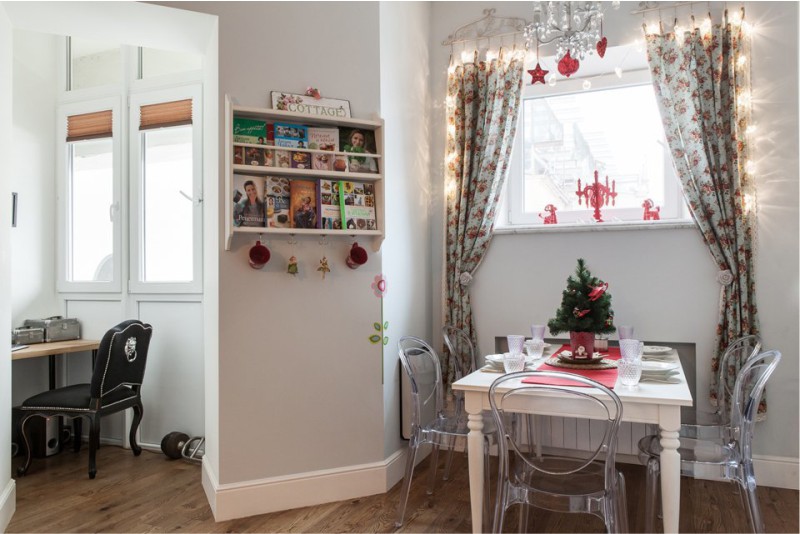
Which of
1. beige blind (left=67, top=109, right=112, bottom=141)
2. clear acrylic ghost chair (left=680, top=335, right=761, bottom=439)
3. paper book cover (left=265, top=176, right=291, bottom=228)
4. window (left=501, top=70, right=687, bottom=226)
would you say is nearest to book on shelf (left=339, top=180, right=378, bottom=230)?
paper book cover (left=265, top=176, right=291, bottom=228)

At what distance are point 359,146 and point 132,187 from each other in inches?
67.2

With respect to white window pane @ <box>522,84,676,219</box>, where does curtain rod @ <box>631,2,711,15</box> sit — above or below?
above

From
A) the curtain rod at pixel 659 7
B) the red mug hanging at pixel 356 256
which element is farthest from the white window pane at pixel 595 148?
the red mug hanging at pixel 356 256

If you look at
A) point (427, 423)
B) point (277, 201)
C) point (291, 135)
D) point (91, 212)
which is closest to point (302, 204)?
point (277, 201)

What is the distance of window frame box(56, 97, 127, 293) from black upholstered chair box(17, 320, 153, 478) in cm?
52

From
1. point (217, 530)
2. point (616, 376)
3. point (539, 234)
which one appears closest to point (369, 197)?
point (539, 234)

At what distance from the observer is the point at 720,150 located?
2.99 metres

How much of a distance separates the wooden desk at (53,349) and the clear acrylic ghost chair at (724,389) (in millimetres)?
3219

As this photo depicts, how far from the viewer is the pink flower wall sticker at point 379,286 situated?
115 inches

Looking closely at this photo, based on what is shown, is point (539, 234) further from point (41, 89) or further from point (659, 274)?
point (41, 89)

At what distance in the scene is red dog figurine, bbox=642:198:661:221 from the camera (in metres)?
3.33

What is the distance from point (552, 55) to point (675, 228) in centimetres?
120

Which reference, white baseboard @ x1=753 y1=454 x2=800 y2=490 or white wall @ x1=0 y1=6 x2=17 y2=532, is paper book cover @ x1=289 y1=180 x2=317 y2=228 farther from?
white baseboard @ x1=753 y1=454 x2=800 y2=490

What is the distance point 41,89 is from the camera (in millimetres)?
3795
